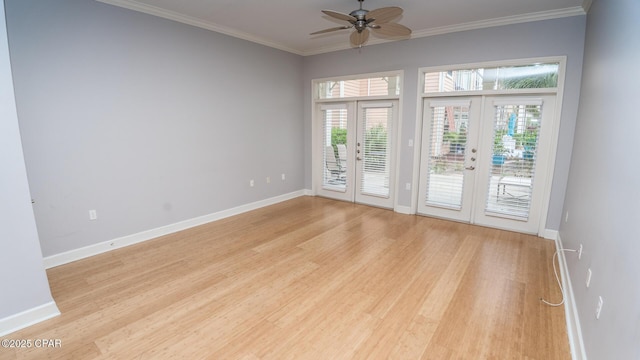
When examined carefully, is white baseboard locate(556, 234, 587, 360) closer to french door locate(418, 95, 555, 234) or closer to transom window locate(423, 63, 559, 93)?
french door locate(418, 95, 555, 234)

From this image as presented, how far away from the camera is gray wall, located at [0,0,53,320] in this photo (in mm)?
2090

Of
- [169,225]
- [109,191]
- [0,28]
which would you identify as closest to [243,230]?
[169,225]

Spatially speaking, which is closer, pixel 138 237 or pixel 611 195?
pixel 611 195

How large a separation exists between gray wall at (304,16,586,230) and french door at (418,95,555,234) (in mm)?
185

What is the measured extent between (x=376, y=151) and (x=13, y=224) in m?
4.81

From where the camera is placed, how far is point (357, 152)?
19.2ft

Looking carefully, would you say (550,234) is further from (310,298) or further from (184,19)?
(184,19)

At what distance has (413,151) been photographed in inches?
200

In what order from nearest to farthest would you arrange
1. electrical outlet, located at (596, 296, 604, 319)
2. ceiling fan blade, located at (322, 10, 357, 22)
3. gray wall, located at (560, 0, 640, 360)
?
gray wall, located at (560, 0, 640, 360) → electrical outlet, located at (596, 296, 604, 319) → ceiling fan blade, located at (322, 10, 357, 22)

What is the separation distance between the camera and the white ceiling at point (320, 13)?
3562mm

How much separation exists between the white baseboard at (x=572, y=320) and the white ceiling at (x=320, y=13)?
3.00m

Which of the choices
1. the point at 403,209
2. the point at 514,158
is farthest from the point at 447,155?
the point at 403,209

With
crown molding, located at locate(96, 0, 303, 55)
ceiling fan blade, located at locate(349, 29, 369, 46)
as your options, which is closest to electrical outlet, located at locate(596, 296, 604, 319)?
ceiling fan blade, located at locate(349, 29, 369, 46)

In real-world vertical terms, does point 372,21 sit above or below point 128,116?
above
